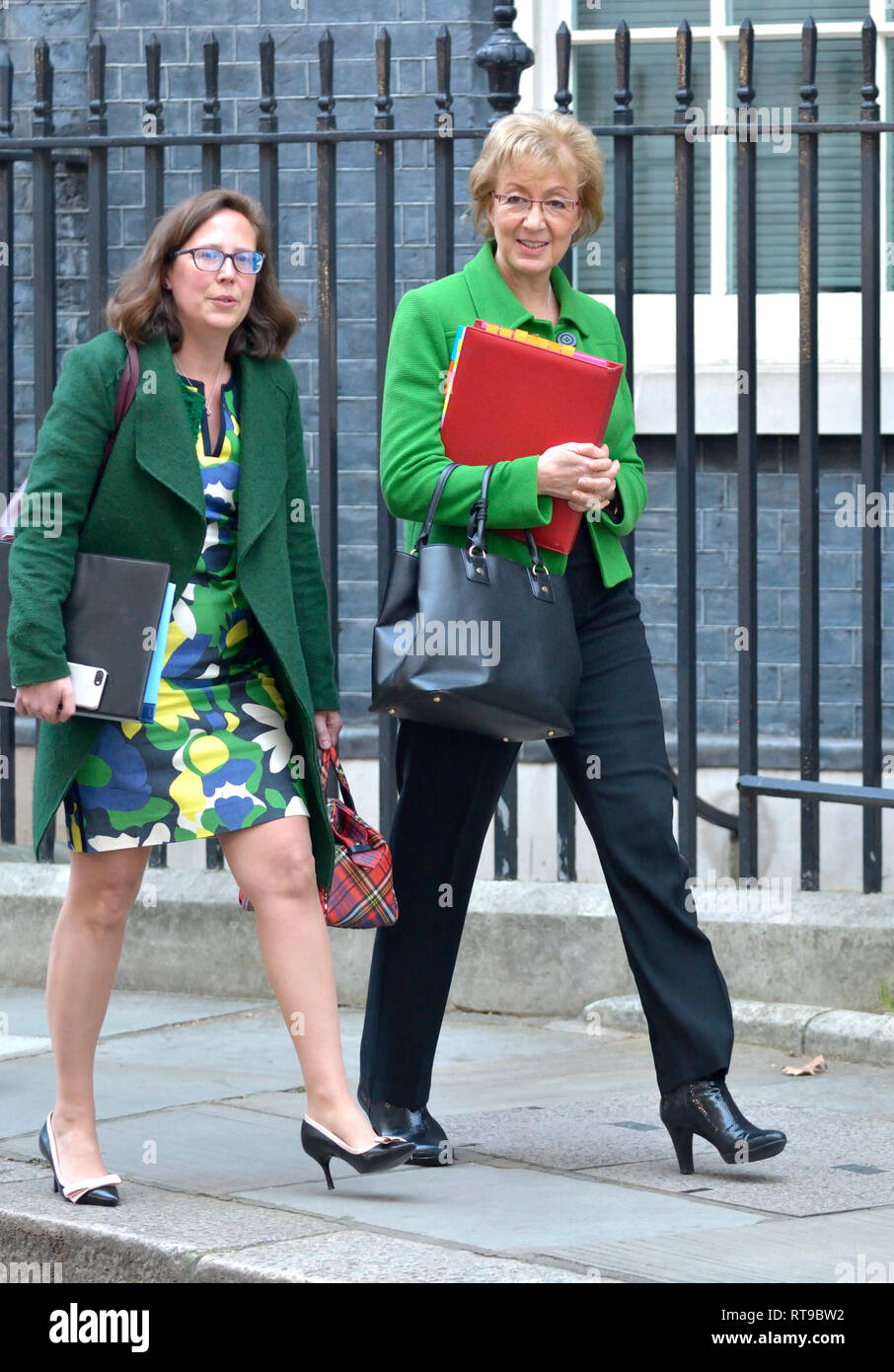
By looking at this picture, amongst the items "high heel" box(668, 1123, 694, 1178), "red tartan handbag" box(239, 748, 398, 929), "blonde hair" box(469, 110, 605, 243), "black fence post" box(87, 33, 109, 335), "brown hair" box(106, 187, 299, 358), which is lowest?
"high heel" box(668, 1123, 694, 1178)

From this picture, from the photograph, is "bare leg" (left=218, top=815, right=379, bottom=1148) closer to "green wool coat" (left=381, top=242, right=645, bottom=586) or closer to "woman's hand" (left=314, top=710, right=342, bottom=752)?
"woman's hand" (left=314, top=710, right=342, bottom=752)

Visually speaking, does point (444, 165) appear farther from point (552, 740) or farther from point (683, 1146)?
point (683, 1146)

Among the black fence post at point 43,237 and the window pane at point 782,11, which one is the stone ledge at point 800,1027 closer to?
the black fence post at point 43,237

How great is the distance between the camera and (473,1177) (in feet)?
14.2

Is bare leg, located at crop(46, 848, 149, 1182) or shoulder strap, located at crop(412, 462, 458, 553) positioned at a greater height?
shoulder strap, located at crop(412, 462, 458, 553)

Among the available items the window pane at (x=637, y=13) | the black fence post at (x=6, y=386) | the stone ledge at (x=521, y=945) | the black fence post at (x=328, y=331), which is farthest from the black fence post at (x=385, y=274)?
the window pane at (x=637, y=13)

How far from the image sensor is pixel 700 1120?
4.29 meters

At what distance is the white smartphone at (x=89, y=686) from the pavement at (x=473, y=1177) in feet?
3.16

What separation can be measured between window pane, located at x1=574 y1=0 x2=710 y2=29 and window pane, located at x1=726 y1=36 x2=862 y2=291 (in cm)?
20

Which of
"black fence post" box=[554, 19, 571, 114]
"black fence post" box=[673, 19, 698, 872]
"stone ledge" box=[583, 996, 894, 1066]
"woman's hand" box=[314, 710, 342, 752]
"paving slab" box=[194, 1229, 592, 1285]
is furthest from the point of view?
"black fence post" box=[673, 19, 698, 872]

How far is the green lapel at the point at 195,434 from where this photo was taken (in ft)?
13.5

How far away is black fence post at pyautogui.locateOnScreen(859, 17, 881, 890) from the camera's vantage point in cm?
560

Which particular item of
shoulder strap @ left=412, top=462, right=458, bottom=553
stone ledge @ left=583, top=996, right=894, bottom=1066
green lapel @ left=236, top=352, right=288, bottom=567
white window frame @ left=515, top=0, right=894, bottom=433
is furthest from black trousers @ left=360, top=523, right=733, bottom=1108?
white window frame @ left=515, top=0, right=894, bottom=433
